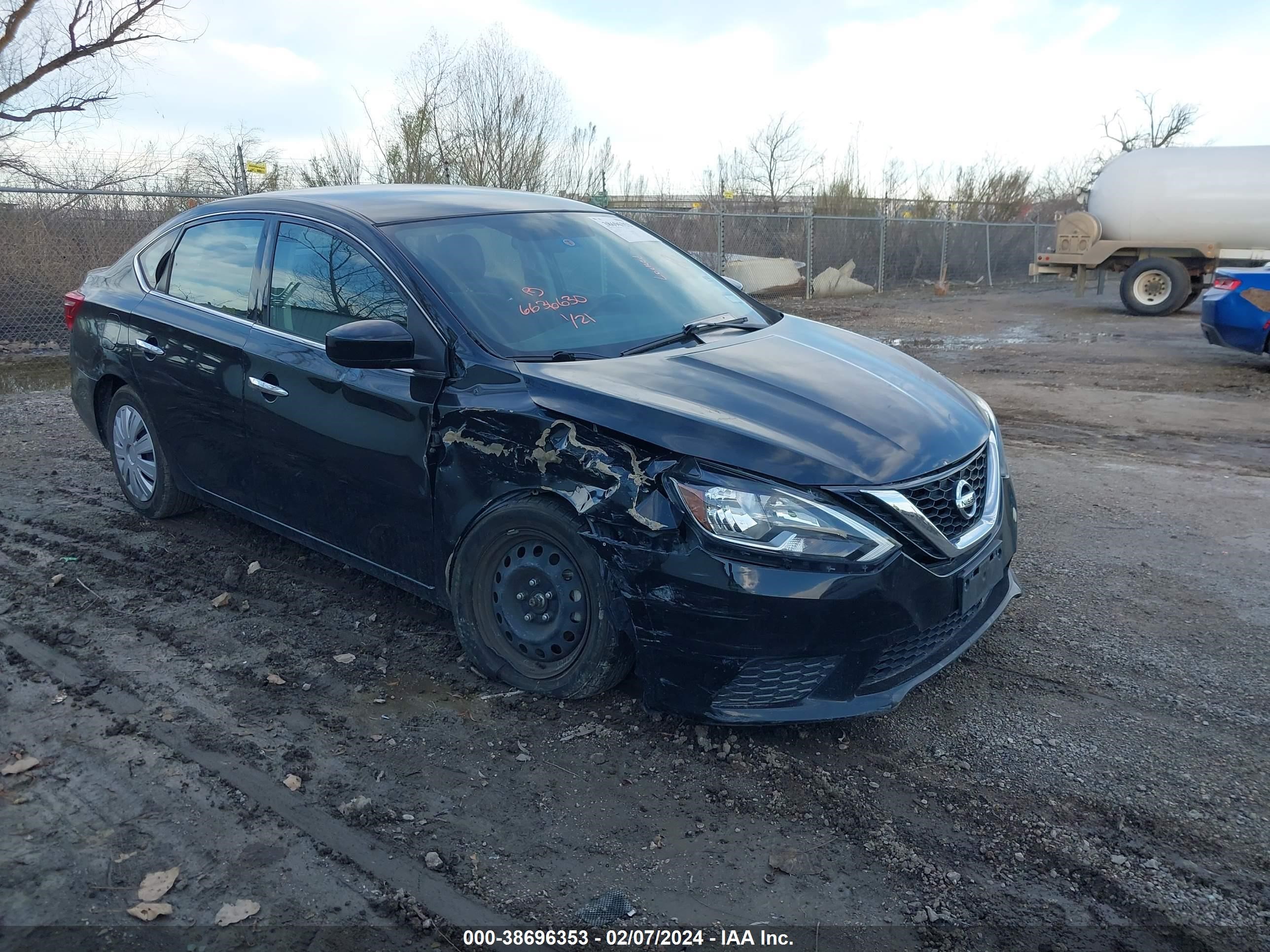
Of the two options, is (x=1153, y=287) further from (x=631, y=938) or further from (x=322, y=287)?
(x=631, y=938)

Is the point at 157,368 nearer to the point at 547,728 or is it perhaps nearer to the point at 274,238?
the point at 274,238

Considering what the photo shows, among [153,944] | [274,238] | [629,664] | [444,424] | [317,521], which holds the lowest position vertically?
[153,944]

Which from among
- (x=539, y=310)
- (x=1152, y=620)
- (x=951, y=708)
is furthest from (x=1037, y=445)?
(x=539, y=310)

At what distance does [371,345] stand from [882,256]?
2113 centimetres

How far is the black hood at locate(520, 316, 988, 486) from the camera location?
2.98 m

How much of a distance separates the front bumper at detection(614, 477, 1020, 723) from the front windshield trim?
974 millimetres

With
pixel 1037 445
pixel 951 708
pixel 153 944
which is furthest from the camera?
pixel 1037 445

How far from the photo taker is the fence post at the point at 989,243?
87.9 ft

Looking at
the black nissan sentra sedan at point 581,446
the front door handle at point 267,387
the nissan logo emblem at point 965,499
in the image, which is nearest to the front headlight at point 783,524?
the black nissan sentra sedan at point 581,446

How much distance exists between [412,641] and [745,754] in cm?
153

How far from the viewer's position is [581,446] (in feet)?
10.3

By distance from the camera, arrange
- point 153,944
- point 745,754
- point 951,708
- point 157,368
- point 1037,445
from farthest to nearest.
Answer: point 1037,445 → point 157,368 → point 951,708 → point 745,754 → point 153,944

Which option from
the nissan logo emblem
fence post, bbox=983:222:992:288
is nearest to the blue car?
the nissan logo emblem

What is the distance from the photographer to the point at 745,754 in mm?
3160
